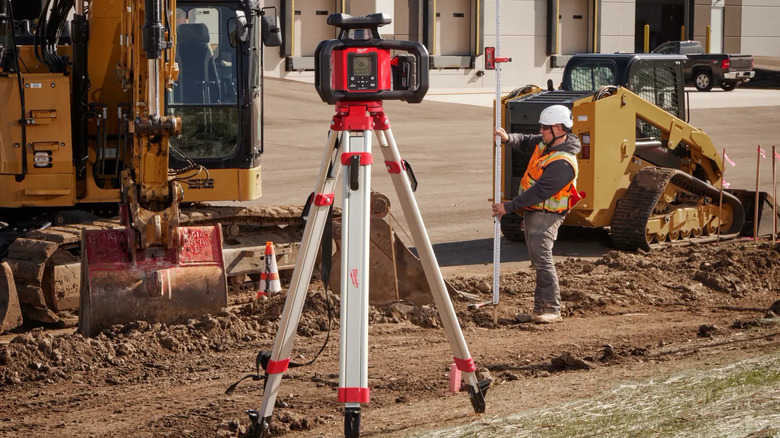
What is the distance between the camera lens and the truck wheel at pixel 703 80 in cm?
3781

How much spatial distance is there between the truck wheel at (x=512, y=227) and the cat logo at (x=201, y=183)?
174 inches

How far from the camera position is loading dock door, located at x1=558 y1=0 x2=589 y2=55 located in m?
42.6

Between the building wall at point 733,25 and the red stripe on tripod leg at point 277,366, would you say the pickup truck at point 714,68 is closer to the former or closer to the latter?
the building wall at point 733,25

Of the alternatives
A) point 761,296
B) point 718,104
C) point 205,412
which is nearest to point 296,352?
point 205,412

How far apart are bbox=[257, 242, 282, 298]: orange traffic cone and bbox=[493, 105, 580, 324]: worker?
8.47 feet

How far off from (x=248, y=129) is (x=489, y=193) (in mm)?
7932

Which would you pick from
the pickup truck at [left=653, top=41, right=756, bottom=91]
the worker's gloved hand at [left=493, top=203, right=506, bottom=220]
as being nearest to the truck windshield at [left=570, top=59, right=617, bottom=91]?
the worker's gloved hand at [left=493, top=203, right=506, bottom=220]

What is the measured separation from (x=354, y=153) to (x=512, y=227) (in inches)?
344

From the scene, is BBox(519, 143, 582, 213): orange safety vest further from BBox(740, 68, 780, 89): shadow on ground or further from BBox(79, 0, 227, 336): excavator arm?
BBox(740, 68, 780, 89): shadow on ground

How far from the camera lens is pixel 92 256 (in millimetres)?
9109

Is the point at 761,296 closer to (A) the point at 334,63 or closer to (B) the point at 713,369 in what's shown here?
(B) the point at 713,369

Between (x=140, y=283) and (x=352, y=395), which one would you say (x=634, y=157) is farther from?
(x=352, y=395)

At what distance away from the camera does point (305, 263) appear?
5562mm

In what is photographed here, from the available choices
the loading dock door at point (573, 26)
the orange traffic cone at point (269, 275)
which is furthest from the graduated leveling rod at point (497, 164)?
the loading dock door at point (573, 26)
